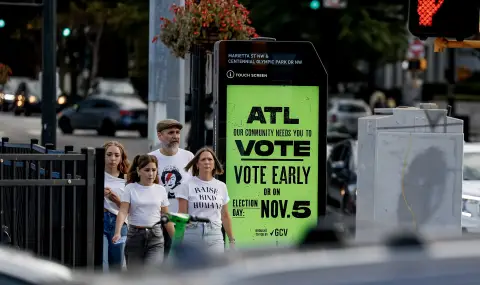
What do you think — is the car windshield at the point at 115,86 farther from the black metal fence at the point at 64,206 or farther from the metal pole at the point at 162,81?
the black metal fence at the point at 64,206

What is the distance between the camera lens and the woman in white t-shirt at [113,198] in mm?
9977

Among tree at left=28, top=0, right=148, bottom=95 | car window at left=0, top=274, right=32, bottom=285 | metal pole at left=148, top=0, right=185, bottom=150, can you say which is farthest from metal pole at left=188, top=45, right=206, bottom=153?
tree at left=28, top=0, right=148, bottom=95

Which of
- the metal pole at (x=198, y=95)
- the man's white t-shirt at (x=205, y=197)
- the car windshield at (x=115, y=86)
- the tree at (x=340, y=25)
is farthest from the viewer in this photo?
the car windshield at (x=115, y=86)

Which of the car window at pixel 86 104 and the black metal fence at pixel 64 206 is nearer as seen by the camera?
the black metal fence at pixel 64 206

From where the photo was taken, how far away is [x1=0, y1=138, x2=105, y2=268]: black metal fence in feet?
30.0

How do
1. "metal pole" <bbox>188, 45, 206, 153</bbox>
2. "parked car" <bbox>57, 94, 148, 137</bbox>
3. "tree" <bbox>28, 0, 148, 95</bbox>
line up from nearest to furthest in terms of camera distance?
"metal pole" <bbox>188, 45, 206, 153</bbox> < "parked car" <bbox>57, 94, 148, 137</bbox> < "tree" <bbox>28, 0, 148, 95</bbox>

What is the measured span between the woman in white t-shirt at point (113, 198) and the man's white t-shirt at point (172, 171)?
1.26ft

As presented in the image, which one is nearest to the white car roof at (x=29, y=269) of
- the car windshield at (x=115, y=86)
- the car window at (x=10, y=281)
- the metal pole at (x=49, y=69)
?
the car window at (x=10, y=281)

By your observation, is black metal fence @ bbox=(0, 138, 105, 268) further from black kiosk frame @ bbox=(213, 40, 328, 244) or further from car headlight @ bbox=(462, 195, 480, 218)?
car headlight @ bbox=(462, 195, 480, 218)

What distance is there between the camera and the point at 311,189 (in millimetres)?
10602

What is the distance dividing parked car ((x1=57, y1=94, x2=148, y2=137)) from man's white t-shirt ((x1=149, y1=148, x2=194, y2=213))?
3123 centimetres

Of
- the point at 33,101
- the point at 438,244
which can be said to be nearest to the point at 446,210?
the point at 438,244

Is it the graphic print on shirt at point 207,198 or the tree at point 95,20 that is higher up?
the tree at point 95,20

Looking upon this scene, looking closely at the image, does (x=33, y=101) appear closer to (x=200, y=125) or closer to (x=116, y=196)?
(x=200, y=125)
